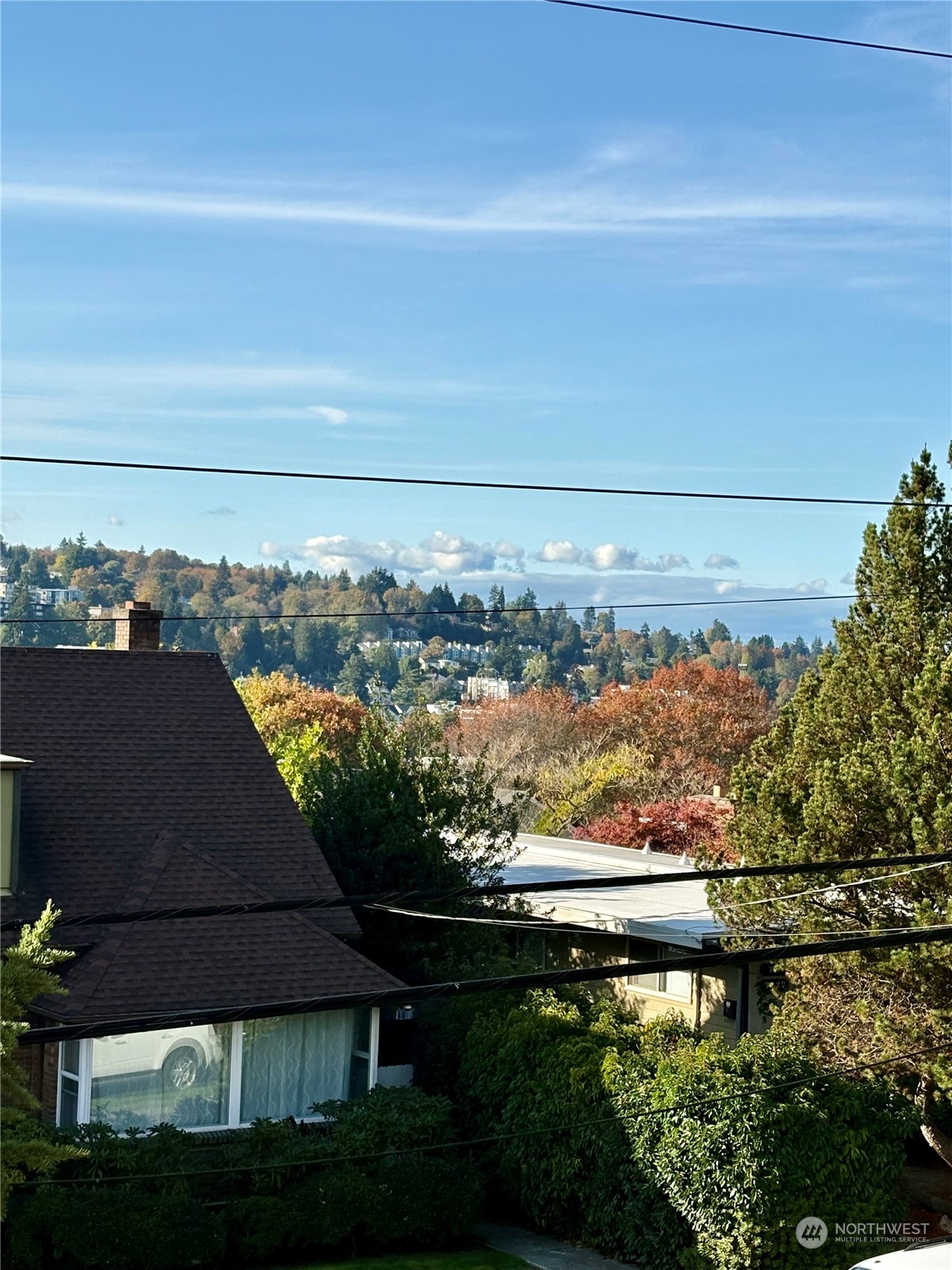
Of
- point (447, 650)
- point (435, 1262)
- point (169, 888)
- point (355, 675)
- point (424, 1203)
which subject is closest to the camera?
point (435, 1262)

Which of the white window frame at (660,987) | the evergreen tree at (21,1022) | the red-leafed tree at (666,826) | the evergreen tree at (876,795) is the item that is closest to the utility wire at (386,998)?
the evergreen tree at (21,1022)

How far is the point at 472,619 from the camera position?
123562mm

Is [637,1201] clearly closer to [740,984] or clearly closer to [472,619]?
[740,984]

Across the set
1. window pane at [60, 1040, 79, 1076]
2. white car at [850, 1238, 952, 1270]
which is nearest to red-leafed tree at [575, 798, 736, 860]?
window pane at [60, 1040, 79, 1076]

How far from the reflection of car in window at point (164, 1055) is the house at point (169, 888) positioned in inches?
0.9

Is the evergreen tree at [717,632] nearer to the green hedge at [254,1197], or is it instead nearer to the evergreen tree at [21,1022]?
the green hedge at [254,1197]

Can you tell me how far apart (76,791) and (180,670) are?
3325 millimetres

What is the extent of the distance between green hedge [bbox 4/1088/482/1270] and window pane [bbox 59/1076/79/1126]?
0.96 metres

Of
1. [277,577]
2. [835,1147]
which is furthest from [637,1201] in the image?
[277,577]

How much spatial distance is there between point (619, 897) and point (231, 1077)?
9.46 m

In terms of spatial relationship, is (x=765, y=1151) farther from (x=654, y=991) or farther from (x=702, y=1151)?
(x=654, y=991)

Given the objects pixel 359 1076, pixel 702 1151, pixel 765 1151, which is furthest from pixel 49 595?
pixel 765 1151

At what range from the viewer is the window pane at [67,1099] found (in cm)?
1759

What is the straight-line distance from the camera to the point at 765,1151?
592 inches
